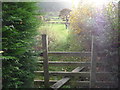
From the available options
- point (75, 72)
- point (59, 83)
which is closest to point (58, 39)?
point (75, 72)

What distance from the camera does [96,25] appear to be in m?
2.39

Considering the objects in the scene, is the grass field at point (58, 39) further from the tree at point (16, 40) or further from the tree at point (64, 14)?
the tree at point (16, 40)

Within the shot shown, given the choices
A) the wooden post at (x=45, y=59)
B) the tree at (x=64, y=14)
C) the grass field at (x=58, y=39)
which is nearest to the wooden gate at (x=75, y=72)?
the wooden post at (x=45, y=59)

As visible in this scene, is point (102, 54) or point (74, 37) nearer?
point (102, 54)

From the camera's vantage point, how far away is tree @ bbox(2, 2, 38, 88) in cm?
173

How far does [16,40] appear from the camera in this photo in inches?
70.4

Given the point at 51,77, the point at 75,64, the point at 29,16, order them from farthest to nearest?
the point at 51,77
the point at 75,64
the point at 29,16

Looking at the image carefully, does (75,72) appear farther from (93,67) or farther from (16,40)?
(16,40)

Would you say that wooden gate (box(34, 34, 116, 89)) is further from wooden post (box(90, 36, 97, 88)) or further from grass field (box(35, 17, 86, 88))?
grass field (box(35, 17, 86, 88))

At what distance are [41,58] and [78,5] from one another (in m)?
1.44

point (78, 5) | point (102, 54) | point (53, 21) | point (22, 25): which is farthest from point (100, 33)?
point (22, 25)

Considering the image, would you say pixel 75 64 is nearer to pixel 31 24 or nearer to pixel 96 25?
A: pixel 96 25

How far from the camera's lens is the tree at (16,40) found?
1.73m

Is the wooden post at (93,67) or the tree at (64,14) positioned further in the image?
the tree at (64,14)
